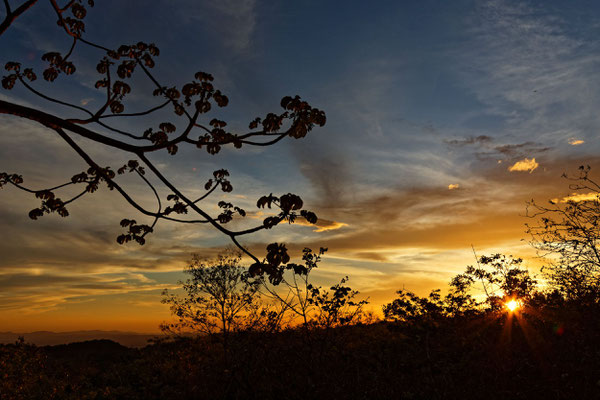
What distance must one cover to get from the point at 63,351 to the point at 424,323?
69.0 ft

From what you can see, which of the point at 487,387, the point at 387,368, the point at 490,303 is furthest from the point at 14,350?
the point at 490,303

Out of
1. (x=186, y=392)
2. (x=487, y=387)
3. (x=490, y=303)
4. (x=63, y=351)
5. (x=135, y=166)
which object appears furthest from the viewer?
(x=63, y=351)

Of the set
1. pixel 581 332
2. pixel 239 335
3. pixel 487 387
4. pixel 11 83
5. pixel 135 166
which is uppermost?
pixel 11 83

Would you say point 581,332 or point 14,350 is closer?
point 14,350

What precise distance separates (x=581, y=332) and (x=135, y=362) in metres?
17.8

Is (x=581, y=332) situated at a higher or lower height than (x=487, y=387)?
higher

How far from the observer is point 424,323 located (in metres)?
16.3

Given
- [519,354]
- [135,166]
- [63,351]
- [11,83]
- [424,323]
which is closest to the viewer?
[11,83]

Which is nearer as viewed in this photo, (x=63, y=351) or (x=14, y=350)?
(x=14, y=350)

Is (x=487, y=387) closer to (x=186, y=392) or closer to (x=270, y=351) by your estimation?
(x=270, y=351)

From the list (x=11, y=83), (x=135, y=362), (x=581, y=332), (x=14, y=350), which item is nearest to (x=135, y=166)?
(x=11, y=83)

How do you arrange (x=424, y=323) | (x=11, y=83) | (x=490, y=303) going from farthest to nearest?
1. (x=490, y=303)
2. (x=424, y=323)
3. (x=11, y=83)

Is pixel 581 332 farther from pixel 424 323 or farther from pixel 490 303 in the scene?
pixel 424 323

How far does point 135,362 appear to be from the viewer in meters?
16.8
